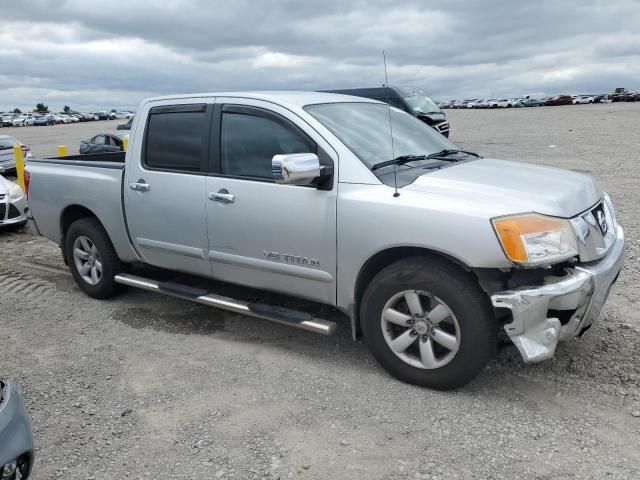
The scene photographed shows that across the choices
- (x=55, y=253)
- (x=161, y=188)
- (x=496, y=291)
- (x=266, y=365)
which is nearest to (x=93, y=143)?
(x=55, y=253)

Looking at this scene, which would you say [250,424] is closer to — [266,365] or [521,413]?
[266,365]

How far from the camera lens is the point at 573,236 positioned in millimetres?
3090

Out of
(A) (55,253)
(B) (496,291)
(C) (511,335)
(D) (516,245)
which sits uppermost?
(D) (516,245)

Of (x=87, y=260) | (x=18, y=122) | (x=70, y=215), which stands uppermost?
(x=70, y=215)

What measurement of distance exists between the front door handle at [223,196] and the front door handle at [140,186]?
2.35 ft

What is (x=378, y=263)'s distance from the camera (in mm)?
3561

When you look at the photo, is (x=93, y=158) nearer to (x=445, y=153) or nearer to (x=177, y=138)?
(x=177, y=138)

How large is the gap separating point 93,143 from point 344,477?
16.9m

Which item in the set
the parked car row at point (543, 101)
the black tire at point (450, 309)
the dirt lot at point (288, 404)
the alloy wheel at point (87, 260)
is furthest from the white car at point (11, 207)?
the parked car row at point (543, 101)

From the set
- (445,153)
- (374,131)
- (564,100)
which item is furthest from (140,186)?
(564,100)

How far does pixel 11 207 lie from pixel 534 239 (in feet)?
26.2

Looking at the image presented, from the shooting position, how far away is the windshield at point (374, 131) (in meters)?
3.78

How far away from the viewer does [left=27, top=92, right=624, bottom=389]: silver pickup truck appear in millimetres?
3088

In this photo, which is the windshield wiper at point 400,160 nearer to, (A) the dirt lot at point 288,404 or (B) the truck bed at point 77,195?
(A) the dirt lot at point 288,404
